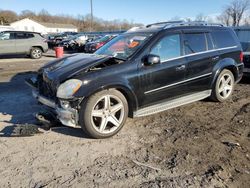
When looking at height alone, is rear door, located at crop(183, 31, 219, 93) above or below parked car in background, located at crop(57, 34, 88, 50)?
below

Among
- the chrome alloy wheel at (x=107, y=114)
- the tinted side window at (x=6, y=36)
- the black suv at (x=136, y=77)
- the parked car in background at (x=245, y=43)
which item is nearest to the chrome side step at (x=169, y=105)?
the black suv at (x=136, y=77)

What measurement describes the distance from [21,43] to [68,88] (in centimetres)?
1486

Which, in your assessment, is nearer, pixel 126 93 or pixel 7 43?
pixel 126 93

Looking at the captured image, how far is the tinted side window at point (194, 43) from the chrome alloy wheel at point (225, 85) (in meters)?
0.96

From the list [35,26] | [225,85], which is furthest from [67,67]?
[35,26]

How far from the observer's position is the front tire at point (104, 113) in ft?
14.0

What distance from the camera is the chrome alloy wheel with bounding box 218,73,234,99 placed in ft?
20.8

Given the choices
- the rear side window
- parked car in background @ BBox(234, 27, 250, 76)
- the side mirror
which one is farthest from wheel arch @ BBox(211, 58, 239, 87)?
parked car in background @ BBox(234, 27, 250, 76)

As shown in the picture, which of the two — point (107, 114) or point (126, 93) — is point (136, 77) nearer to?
point (126, 93)

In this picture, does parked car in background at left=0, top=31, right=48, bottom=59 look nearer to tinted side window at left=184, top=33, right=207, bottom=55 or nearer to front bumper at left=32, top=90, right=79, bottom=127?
tinted side window at left=184, top=33, right=207, bottom=55

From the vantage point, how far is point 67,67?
479 centimetres

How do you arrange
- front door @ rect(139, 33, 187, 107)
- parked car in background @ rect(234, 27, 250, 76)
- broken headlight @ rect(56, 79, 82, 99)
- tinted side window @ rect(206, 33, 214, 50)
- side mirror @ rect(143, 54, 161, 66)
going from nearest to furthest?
broken headlight @ rect(56, 79, 82, 99), side mirror @ rect(143, 54, 161, 66), front door @ rect(139, 33, 187, 107), tinted side window @ rect(206, 33, 214, 50), parked car in background @ rect(234, 27, 250, 76)

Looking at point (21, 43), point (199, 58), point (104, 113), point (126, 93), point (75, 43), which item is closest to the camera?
point (104, 113)

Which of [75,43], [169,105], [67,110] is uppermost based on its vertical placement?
[75,43]
